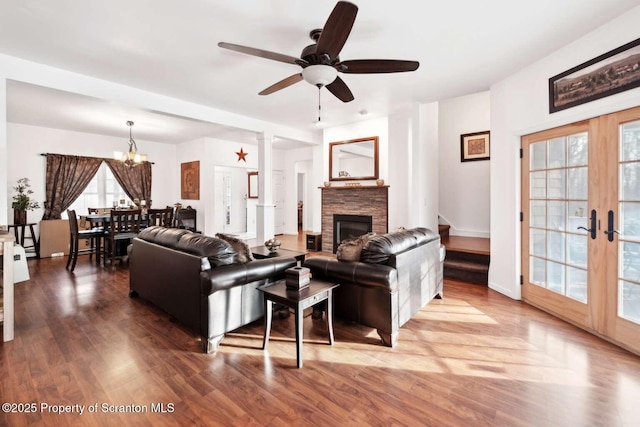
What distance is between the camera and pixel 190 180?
300 inches

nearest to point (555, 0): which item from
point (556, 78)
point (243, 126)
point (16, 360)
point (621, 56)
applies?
point (621, 56)

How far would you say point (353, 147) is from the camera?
19.4 feet

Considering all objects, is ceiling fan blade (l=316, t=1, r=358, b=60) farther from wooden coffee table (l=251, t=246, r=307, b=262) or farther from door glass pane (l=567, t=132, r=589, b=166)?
door glass pane (l=567, t=132, r=589, b=166)

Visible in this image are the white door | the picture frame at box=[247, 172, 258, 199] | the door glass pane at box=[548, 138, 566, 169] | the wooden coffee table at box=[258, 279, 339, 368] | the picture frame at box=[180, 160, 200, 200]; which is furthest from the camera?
the white door

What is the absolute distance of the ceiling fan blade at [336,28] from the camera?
177 centimetres

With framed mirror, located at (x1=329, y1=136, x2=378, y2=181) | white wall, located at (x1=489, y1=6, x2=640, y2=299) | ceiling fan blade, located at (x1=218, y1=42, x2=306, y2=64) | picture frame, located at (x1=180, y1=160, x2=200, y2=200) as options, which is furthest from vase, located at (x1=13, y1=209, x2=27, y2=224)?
white wall, located at (x1=489, y1=6, x2=640, y2=299)

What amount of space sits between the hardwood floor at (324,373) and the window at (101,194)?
14.2ft

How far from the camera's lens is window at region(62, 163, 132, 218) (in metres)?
6.57

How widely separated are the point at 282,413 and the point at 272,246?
6.92 ft

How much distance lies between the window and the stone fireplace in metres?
4.64

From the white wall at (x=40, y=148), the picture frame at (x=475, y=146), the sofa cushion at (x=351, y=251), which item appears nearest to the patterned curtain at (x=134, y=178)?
the white wall at (x=40, y=148)

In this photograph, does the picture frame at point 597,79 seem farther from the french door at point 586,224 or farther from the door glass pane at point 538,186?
the door glass pane at point 538,186

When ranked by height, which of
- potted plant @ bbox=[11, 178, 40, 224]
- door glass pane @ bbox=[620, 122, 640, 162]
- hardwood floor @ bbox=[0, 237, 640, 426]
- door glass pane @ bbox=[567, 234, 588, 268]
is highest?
door glass pane @ bbox=[620, 122, 640, 162]

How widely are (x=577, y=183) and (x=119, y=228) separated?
6.19 m
